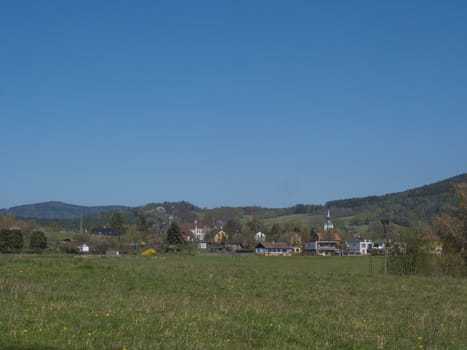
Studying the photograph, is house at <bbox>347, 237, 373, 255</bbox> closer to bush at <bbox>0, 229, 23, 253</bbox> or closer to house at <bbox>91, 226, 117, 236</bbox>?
house at <bbox>91, 226, 117, 236</bbox>

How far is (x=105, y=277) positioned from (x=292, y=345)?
14.6m

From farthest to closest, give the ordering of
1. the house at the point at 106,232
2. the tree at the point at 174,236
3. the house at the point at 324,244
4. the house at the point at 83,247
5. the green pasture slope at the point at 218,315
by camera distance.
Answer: the house at the point at 324,244 < the house at the point at 106,232 < the tree at the point at 174,236 < the house at the point at 83,247 < the green pasture slope at the point at 218,315

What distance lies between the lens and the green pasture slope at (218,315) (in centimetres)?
1059

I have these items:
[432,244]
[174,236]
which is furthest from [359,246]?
[432,244]

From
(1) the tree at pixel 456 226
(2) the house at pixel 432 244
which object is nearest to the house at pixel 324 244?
(1) the tree at pixel 456 226

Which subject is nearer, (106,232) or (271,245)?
(271,245)

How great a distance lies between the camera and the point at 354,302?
18.6 meters

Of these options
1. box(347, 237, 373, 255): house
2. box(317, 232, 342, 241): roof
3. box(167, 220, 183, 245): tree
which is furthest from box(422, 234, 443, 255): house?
box(347, 237, 373, 255): house

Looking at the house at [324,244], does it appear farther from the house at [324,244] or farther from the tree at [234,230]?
the tree at [234,230]

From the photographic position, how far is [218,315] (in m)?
13.4

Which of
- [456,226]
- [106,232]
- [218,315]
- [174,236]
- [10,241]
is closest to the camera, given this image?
[218,315]

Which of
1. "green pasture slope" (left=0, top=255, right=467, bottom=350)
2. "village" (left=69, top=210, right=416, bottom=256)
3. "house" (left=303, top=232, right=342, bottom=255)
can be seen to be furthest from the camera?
"house" (left=303, top=232, right=342, bottom=255)

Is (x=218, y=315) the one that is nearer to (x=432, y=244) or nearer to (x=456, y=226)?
(x=432, y=244)

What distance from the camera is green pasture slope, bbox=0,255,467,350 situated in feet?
34.8
